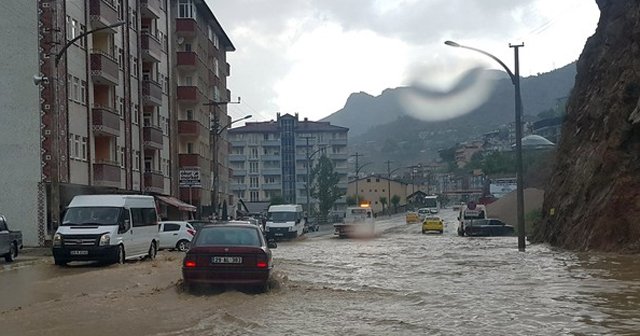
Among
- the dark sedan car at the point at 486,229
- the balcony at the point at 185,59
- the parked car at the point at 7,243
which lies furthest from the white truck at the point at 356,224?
the parked car at the point at 7,243

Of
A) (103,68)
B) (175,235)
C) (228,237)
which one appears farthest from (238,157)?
(228,237)

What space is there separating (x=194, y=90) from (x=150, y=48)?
10.1m

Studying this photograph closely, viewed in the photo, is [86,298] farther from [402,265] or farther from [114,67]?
[114,67]

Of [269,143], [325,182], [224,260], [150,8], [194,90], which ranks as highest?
[150,8]

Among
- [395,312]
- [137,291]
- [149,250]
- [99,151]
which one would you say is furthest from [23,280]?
[99,151]

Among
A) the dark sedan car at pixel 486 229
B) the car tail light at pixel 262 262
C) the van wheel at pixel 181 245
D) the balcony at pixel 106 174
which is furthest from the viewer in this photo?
the dark sedan car at pixel 486 229

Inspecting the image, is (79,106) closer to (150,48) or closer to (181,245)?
(181,245)

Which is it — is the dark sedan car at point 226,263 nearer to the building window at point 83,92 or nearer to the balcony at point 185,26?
the building window at point 83,92

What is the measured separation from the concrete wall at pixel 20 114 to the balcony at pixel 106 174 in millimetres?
5510

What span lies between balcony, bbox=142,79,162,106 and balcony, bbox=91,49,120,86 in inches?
299

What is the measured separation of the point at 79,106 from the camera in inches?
1626

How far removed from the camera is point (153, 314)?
13.6m

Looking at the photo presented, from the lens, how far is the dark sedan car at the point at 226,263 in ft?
50.0

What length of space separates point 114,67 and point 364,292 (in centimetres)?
3176
